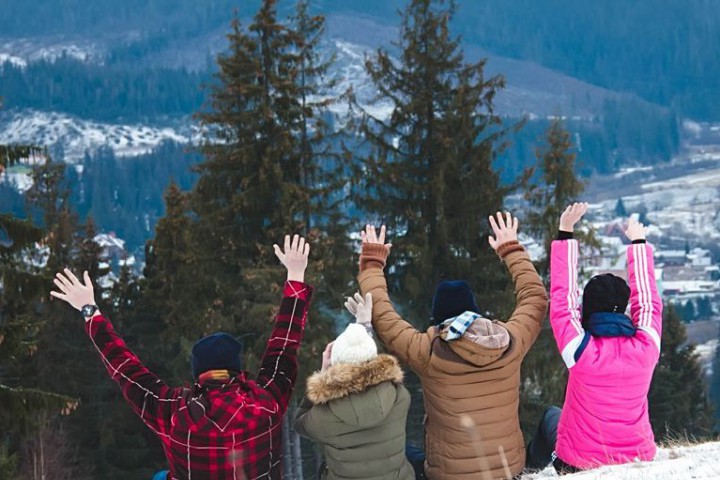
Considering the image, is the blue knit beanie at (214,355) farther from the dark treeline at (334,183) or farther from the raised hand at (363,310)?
the dark treeline at (334,183)

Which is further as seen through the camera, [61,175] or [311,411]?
[61,175]

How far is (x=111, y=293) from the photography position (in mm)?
31766

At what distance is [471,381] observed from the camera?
565 cm

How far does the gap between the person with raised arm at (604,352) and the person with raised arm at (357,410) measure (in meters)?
1.16

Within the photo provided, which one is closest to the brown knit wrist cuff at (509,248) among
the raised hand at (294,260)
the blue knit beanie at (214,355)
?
the raised hand at (294,260)

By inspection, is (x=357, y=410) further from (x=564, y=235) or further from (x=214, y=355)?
(x=564, y=235)

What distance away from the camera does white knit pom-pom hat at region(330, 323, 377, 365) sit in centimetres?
536

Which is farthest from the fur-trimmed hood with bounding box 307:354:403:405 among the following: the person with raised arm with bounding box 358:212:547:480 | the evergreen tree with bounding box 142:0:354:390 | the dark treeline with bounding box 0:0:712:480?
the evergreen tree with bounding box 142:0:354:390

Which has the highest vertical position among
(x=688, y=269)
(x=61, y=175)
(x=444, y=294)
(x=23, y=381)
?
(x=444, y=294)

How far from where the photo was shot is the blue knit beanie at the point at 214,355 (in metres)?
4.98

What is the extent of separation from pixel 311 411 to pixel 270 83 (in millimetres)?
13892

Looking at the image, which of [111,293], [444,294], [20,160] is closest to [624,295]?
[444,294]

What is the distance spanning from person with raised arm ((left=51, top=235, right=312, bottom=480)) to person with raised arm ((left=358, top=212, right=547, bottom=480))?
3.00 feet

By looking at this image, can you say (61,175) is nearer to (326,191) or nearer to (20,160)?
(326,191)
